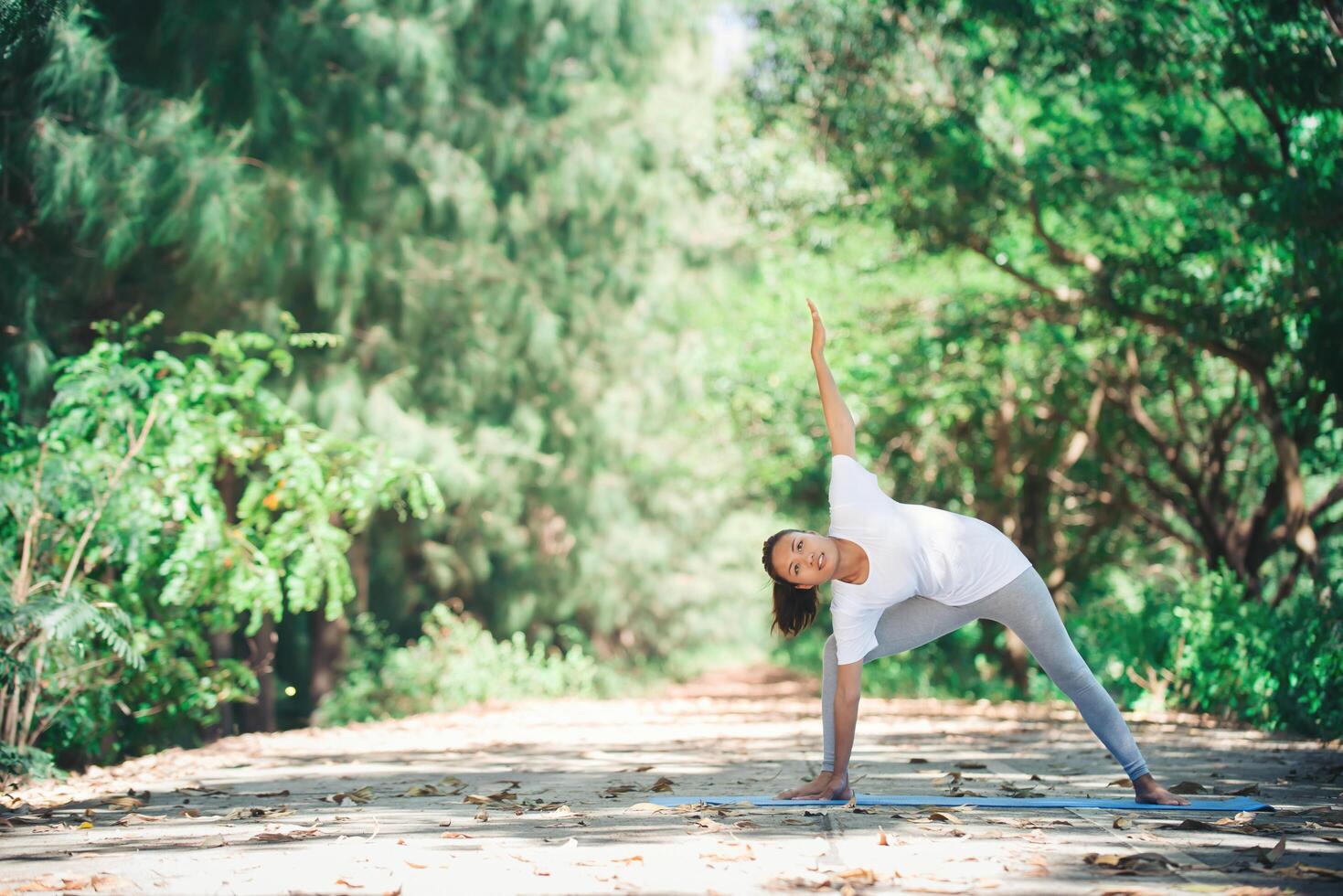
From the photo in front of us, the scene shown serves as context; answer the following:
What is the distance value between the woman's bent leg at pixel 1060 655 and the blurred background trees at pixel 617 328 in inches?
159

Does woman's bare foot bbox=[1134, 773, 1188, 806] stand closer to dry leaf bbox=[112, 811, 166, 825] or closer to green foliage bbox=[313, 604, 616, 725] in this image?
dry leaf bbox=[112, 811, 166, 825]

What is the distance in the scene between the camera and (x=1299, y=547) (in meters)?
13.3

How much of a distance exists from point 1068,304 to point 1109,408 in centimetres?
420

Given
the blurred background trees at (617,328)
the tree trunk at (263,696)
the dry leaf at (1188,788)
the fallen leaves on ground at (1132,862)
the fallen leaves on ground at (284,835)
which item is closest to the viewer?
the fallen leaves on ground at (1132,862)

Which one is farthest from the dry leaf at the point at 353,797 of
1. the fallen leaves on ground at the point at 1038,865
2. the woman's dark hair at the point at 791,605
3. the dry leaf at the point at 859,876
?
the fallen leaves on ground at the point at 1038,865

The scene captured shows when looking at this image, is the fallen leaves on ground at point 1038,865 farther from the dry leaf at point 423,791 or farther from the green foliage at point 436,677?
the green foliage at point 436,677

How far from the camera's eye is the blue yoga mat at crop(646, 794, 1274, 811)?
17.1ft

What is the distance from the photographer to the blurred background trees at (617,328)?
31.1ft

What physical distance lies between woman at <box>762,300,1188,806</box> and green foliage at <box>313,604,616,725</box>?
1171cm

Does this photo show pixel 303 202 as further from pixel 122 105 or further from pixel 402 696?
pixel 402 696

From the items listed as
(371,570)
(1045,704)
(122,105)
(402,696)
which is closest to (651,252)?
(371,570)

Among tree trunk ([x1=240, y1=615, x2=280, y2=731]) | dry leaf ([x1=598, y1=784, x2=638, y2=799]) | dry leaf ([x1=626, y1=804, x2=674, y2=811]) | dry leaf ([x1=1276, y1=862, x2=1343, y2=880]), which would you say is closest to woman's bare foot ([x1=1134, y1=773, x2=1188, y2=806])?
dry leaf ([x1=1276, y1=862, x2=1343, y2=880])

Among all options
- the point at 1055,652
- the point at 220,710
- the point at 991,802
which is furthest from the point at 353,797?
the point at 220,710

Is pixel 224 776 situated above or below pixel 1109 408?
below
